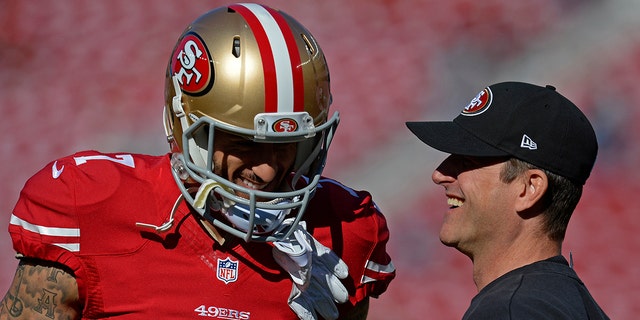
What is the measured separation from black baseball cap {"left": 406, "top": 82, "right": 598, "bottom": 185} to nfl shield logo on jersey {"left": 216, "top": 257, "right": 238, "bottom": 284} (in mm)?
562

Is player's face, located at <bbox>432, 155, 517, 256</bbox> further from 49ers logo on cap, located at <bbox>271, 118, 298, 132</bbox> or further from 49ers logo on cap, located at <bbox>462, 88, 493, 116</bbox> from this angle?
49ers logo on cap, located at <bbox>271, 118, 298, 132</bbox>

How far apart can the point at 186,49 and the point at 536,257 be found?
0.94 meters

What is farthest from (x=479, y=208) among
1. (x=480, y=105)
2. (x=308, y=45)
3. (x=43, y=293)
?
(x=43, y=293)

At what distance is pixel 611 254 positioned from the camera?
13.1 ft

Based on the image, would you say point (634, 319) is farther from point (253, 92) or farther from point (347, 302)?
point (253, 92)

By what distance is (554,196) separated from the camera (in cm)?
208

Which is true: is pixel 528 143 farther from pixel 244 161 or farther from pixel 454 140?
pixel 244 161

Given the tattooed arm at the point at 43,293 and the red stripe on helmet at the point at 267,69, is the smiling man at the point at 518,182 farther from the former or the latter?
the tattooed arm at the point at 43,293

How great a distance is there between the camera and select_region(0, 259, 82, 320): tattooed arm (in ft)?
7.36

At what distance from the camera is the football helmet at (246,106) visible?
88.1 inches

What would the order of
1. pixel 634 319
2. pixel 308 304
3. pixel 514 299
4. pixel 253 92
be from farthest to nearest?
pixel 634 319 < pixel 308 304 < pixel 253 92 < pixel 514 299

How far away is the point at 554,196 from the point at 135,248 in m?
0.97

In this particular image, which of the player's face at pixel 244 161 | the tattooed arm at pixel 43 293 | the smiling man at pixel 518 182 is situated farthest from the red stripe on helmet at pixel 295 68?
the tattooed arm at pixel 43 293

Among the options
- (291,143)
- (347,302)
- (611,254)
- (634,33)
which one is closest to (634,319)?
(611,254)
